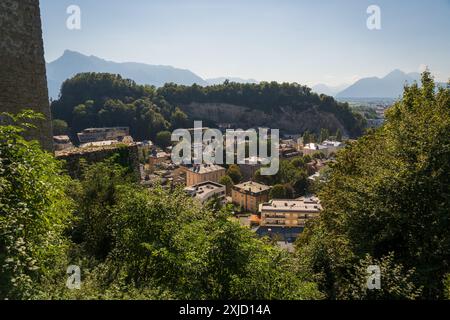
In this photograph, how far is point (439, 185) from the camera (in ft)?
28.8

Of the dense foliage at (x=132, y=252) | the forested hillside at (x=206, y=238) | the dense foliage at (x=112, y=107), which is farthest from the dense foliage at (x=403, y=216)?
the dense foliage at (x=112, y=107)

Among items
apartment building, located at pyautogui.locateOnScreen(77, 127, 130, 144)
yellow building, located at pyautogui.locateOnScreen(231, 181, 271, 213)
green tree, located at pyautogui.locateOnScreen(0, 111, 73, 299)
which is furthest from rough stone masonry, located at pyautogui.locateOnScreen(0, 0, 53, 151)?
apartment building, located at pyautogui.locateOnScreen(77, 127, 130, 144)

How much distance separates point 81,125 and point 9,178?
10715 centimetres

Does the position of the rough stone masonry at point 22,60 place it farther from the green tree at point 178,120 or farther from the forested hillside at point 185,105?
the green tree at point 178,120

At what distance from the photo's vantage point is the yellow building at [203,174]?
68.6 m

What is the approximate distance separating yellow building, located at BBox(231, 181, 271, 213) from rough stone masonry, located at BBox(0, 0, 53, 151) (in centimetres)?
4922

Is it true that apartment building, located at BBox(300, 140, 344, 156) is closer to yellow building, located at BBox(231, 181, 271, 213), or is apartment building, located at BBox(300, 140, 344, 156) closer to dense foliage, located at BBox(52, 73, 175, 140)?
yellow building, located at BBox(231, 181, 271, 213)

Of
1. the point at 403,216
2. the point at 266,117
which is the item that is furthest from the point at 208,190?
the point at 266,117

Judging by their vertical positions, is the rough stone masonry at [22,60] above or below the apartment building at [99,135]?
above

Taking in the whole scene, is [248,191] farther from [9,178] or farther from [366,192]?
[9,178]

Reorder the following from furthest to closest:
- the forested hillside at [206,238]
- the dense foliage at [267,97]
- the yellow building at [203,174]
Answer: the dense foliage at [267,97]
the yellow building at [203,174]
the forested hillside at [206,238]

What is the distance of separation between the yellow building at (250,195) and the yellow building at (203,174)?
9.68 m
